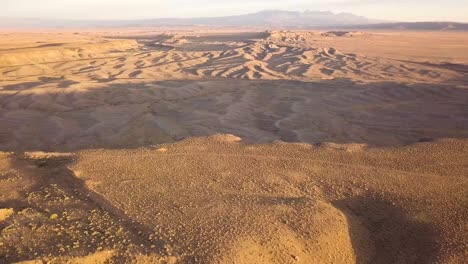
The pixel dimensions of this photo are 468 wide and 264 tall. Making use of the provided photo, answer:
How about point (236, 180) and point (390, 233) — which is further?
point (236, 180)

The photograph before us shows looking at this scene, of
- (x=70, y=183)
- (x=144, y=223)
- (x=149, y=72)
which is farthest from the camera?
(x=149, y=72)

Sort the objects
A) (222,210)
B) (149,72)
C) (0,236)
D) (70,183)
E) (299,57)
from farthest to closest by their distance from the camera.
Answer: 1. (299,57)
2. (149,72)
3. (70,183)
4. (222,210)
5. (0,236)

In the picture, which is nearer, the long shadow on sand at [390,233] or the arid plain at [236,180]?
the arid plain at [236,180]

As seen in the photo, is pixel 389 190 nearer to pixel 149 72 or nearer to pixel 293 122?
pixel 293 122

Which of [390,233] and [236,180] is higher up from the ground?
[236,180]

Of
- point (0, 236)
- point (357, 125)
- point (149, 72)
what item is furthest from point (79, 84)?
point (0, 236)

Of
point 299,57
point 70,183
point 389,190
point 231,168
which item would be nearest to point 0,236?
point 70,183

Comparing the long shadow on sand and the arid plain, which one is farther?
the long shadow on sand

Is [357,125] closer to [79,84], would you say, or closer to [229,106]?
[229,106]

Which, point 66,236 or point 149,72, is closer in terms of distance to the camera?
point 66,236
